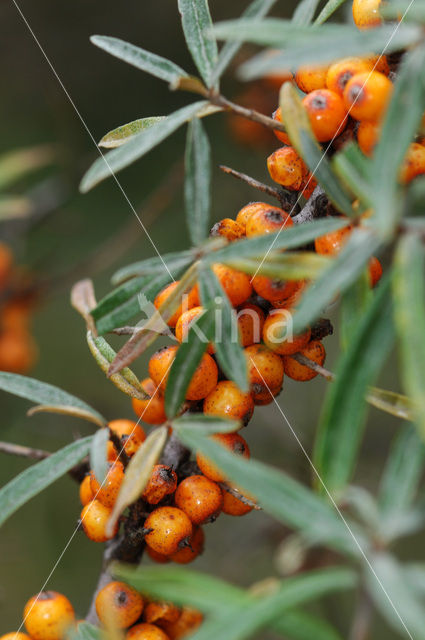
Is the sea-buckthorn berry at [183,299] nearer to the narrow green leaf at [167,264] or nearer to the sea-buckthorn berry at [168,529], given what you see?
the narrow green leaf at [167,264]

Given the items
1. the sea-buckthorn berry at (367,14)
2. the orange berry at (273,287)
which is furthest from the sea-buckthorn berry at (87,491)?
the sea-buckthorn berry at (367,14)

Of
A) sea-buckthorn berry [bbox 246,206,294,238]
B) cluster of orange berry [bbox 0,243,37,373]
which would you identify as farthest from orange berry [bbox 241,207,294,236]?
cluster of orange berry [bbox 0,243,37,373]

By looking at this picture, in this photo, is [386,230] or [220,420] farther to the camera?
[220,420]

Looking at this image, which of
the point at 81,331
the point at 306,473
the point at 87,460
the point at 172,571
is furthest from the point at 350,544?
the point at 81,331

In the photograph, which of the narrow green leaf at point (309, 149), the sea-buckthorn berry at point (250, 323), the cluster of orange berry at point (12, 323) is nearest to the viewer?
the narrow green leaf at point (309, 149)

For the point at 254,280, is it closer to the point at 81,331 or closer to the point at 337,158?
the point at 337,158

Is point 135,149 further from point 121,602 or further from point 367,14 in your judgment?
point 121,602
